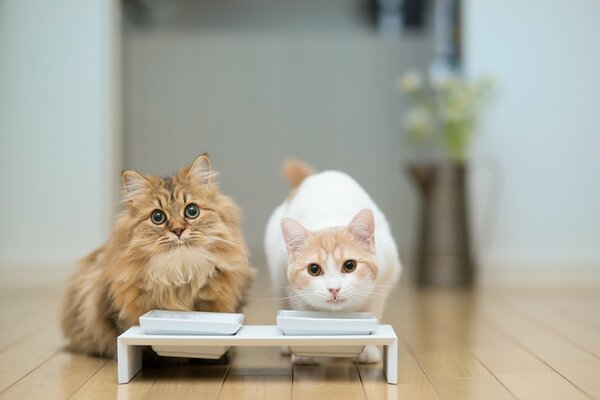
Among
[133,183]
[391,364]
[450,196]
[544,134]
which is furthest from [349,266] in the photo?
[544,134]

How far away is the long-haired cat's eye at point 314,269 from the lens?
5.86ft

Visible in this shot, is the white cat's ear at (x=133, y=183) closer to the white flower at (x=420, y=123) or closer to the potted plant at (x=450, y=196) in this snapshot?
the potted plant at (x=450, y=196)

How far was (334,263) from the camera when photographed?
177 centimetres

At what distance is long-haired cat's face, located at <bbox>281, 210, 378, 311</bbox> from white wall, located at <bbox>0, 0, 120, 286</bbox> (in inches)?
96.6

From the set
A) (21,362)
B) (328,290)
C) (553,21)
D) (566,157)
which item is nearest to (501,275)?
(566,157)

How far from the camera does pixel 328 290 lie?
1744 mm

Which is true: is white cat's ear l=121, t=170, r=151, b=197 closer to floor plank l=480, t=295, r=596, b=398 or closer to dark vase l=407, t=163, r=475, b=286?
floor plank l=480, t=295, r=596, b=398

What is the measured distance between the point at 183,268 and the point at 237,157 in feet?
12.2

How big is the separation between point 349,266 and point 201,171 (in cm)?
48

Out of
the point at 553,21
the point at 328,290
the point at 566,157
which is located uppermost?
the point at 553,21

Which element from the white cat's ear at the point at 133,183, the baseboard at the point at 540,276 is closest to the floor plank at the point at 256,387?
the white cat's ear at the point at 133,183

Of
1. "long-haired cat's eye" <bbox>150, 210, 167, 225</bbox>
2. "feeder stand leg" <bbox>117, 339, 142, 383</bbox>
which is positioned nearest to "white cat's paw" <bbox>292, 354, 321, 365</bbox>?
"feeder stand leg" <bbox>117, 339, 142, 383</bbox>

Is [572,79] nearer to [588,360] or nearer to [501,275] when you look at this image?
[501,275]

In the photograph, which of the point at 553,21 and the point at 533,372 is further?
the point at 553,21
